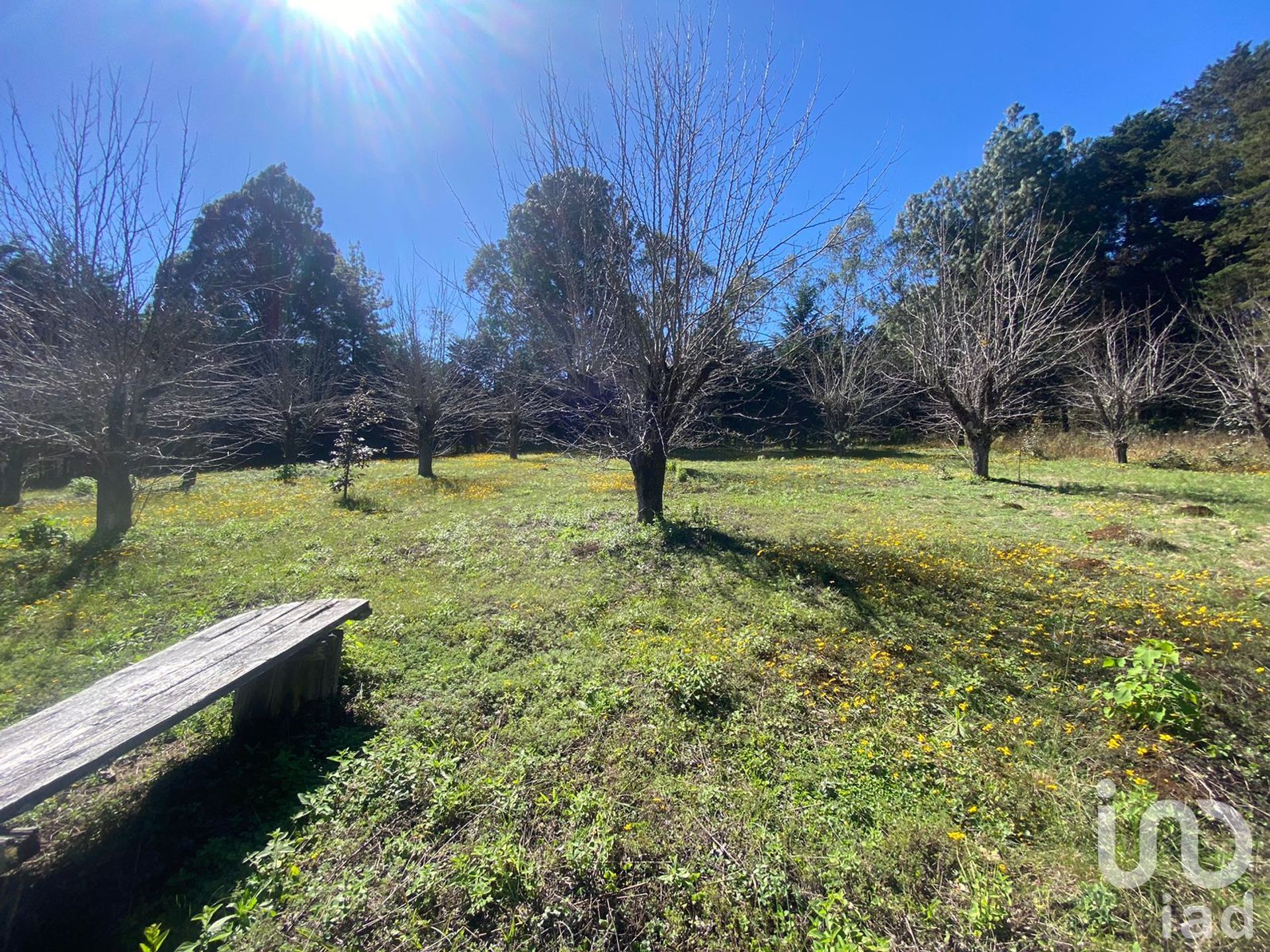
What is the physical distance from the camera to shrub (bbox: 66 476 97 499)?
40.8ft

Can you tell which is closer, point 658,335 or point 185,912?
point 185,912

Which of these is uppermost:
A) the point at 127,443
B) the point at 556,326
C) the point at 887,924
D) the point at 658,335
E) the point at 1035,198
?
the point at 1035,198

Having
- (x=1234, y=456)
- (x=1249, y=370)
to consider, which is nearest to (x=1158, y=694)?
(x=1249, y=370)

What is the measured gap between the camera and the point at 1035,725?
9.50 ft

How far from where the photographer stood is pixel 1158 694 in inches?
108

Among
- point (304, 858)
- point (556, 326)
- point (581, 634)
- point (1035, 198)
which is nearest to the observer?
point (304, 858)

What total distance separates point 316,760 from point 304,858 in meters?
0.74

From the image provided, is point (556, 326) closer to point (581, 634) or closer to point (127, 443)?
point (581, 634)

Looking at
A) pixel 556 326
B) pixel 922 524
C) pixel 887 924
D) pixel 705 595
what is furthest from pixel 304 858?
pixel 922 524

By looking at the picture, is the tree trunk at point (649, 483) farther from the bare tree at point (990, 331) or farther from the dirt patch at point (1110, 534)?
the bare tree at point (990, 331)

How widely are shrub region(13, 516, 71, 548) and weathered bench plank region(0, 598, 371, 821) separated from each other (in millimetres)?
5902

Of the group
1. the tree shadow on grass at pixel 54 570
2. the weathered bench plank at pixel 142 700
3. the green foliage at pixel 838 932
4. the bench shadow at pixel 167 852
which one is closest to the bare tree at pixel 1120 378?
the green foliage at pixel 838 932

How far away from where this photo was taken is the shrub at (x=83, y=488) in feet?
40.8

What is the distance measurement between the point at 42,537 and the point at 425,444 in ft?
31.2
